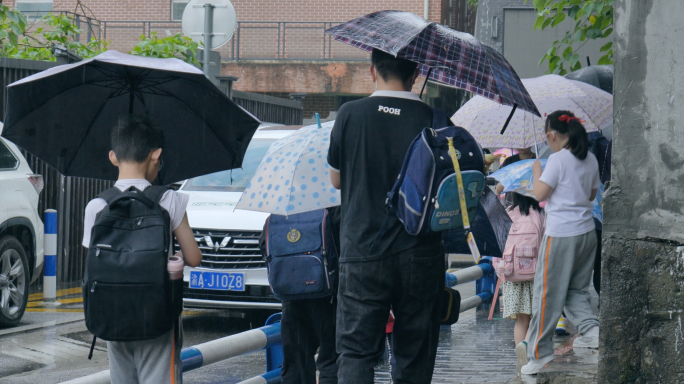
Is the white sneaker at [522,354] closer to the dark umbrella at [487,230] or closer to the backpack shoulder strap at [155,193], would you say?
the dark umbrella at [487,230]

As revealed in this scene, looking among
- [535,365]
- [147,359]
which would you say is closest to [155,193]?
[147,359]

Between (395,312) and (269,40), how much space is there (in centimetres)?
2150

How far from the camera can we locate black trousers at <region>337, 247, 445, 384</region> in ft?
12.6

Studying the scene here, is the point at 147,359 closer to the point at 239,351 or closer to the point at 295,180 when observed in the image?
the point at 295,180

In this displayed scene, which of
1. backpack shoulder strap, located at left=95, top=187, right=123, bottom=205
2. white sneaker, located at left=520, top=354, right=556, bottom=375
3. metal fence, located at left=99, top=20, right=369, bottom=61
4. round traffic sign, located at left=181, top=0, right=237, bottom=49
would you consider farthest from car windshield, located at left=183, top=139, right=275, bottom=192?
metal fence, located at left=99, top=20, right=369, bottom=61

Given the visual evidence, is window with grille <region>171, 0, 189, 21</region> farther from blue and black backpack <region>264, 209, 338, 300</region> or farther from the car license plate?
blue and black backpack <region>264, 209, 338, 300</region>

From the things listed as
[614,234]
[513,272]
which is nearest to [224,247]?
[513,272]

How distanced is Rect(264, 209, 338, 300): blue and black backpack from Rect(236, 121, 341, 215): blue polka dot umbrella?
157 millimetres

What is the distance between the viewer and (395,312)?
399cm

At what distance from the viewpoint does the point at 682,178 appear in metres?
3.73

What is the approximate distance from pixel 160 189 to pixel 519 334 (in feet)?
13.6

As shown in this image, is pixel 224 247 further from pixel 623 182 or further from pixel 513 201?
pixel 623 182

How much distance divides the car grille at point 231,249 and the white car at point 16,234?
186 cm

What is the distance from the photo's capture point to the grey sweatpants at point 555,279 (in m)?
5.80
